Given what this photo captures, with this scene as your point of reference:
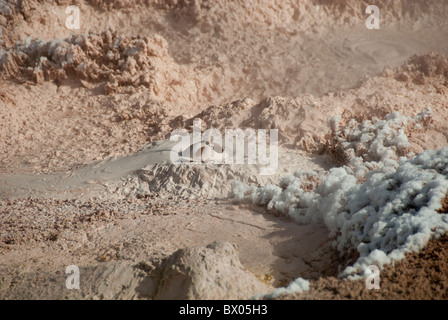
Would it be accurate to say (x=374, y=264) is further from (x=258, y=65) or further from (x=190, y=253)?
(x=258, y=65)

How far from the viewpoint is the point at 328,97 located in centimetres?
571

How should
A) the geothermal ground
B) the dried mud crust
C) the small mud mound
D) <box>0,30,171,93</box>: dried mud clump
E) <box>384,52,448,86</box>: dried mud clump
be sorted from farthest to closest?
<box>0,30,171,93</box>: dried mud clump, <box>384,52,448,86</box>: dried mud clump, the geothermal ground, the small mud mound, the dried mud crust

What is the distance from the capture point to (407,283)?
101 inches

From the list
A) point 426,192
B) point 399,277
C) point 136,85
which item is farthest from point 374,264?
point 136,85

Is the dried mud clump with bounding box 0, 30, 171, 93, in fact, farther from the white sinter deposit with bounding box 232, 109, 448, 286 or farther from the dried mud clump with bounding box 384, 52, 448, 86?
the dried mud clump with bounding box 384, 52, 448, 86

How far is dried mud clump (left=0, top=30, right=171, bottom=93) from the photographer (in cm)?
634

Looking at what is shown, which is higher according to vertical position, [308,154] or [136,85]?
[136,85]

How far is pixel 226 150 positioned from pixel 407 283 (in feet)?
8.25

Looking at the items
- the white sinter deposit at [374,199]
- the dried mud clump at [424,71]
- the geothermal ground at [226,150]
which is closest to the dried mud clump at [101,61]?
the geothermal ground at [226,150]

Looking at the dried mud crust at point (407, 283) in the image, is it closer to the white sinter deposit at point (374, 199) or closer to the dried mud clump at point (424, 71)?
the white sinter deposit at point (374, 199)

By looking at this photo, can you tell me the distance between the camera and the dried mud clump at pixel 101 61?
6.34 meters

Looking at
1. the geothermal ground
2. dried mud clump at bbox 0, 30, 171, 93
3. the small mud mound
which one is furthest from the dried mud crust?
dried mud clump at bbox 0, 30, 171, 93

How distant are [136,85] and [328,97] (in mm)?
2297
